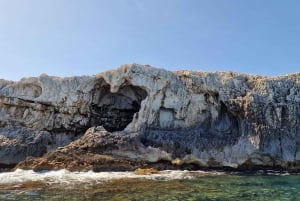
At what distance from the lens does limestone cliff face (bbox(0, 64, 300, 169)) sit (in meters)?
26.9

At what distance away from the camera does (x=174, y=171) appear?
2456 cm

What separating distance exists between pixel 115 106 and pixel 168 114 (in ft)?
21.4

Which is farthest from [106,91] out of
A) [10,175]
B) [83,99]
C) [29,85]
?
[10,175]

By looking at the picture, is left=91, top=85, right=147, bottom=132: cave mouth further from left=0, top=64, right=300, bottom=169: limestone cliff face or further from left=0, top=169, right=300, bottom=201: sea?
left=0, top=169, right=300, bottom=201: sea

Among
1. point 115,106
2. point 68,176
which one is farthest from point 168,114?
point 68,176

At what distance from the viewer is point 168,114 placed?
3061 centimetres

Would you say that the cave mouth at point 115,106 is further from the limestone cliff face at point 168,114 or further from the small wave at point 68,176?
the small wave at point 68,176

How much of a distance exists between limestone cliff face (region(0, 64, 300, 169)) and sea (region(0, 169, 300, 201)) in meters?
4.68

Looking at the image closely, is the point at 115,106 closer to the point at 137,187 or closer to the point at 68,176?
the point at 68,176

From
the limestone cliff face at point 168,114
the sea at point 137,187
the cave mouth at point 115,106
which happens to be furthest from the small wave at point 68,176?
the cave mouth at point 115,106

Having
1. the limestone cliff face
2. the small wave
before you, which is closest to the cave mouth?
the limestone cliff face

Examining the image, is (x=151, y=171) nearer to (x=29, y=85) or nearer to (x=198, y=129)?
(x=198, y=129)

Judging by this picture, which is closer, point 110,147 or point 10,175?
point 10,175

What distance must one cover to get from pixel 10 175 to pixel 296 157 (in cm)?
2124
